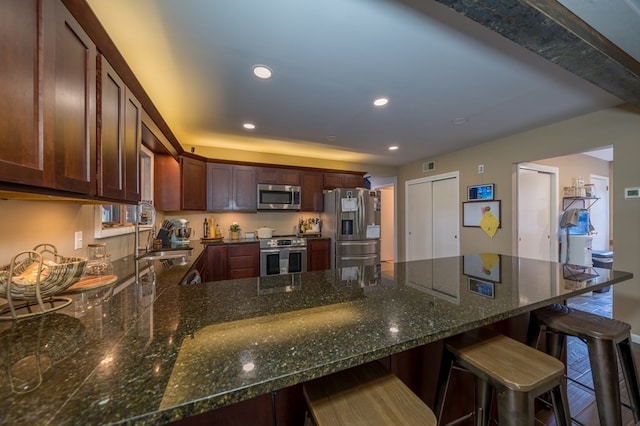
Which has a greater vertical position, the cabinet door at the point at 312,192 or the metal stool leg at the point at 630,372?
the cabinet door at the point at 312,192

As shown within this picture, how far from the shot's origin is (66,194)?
1037mm

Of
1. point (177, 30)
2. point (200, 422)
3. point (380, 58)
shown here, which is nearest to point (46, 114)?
point (177, 30)

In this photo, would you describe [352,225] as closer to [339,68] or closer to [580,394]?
[339,68]

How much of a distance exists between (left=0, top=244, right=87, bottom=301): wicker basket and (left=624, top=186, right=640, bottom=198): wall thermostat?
437 centimetres

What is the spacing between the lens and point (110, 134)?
4.59 ft

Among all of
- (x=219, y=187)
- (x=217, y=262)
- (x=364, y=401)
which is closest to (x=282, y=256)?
(x=217, y=262)

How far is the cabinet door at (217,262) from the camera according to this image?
3.42m

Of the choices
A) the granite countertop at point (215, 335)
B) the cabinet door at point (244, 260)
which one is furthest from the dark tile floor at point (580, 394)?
the cabinet door at point (244, 260)

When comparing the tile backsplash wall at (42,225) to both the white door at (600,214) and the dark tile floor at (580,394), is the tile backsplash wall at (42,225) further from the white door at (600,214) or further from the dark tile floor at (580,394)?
the white door at (600,214)

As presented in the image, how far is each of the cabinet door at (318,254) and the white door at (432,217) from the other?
2.08m

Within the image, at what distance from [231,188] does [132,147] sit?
2.23 m

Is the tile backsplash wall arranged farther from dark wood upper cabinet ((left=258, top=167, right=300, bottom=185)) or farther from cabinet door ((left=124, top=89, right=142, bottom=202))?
dark wood upper cabinet ((left=258, top=167, right=300, bottom=185))

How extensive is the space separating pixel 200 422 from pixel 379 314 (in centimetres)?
67

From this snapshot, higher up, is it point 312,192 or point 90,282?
point 312,192
